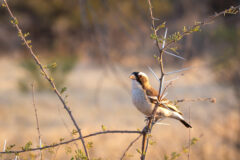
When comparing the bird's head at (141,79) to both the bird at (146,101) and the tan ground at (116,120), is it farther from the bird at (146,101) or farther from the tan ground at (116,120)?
the tan ground at (116,120)

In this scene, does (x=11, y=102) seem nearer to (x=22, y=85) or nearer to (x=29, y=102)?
(x=29, y=102)

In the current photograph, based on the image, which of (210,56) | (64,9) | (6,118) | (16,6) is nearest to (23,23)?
(16,6)

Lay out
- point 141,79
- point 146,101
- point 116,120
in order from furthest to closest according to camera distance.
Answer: point 116,120
point 141,79
point 146,101

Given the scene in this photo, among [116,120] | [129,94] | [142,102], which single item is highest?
[116,120]

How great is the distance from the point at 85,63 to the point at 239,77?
345 inches

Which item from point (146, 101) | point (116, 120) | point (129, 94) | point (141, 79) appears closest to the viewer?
point (146, 101)

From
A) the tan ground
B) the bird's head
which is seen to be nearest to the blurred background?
the tan ground

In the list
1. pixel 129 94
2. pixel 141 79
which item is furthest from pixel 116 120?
pixel 141 79

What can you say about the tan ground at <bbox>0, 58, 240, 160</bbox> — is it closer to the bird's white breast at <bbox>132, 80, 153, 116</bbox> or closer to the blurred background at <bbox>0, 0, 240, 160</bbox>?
the blurred background at <bbox>0, 0, 240, 160</bbox>

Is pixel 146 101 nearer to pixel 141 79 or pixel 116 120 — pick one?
pixel 141 79

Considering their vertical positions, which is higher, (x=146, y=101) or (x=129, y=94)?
(x=129, y=94)

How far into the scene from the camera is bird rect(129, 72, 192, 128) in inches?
109

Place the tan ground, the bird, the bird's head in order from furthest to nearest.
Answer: the tan ground < the bird's head < the bird

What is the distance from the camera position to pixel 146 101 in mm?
2756
